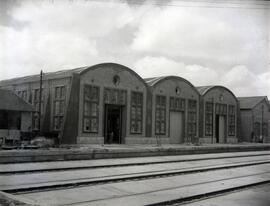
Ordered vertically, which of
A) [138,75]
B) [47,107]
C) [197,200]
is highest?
[138,75]

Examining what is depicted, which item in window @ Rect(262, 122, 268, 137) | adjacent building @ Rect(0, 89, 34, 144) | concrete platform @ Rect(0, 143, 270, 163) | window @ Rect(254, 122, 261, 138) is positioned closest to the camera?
concrete platform @ Rect(0, 143, 270, 163)

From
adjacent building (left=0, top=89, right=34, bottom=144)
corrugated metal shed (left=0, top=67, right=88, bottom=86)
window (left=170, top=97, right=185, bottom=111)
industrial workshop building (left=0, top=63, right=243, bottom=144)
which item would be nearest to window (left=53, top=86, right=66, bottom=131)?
industrial workshop building (left=0, top=63, right=243, bottom=144)

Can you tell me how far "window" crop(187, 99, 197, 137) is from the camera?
3922cm

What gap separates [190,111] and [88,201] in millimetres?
31411

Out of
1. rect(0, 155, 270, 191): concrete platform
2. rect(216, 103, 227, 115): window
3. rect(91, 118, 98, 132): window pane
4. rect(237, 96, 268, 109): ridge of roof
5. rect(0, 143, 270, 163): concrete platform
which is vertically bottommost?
rect(0, 155, 270, 191): concrete platform

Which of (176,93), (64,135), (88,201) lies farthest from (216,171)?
(176,93)

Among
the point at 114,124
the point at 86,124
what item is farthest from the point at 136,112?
the point at 86,124

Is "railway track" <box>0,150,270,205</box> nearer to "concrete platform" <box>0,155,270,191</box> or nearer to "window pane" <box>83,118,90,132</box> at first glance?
"concrete platform" <box>0,155,270,191</box>

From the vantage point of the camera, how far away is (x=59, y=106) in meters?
30.2

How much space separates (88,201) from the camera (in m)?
8.74

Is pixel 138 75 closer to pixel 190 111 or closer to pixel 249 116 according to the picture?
pixel 190 111

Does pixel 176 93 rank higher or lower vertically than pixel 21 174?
higher

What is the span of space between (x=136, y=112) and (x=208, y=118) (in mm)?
11183

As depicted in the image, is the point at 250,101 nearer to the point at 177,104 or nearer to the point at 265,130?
the point at 265,130
